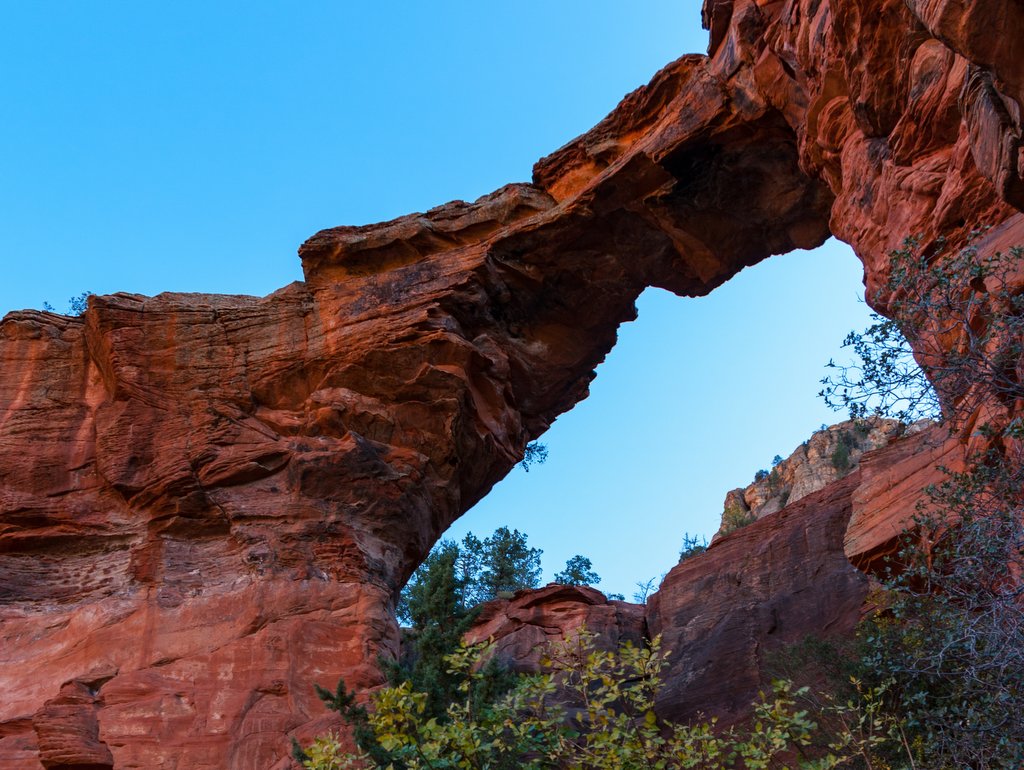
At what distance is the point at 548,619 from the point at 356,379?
319 inches

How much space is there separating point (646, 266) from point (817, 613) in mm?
8566

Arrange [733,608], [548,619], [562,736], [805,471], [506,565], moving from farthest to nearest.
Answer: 1. [805,471]
2. [506,565]
3. [548,619]
4. [733,608]
5. [562,736]

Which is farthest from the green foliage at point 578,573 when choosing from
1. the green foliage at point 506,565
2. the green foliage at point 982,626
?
the green foliage at point 982,626

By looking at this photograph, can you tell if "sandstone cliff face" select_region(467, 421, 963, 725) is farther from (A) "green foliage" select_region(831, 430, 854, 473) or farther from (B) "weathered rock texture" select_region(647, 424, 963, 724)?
(A) "green foliage" select_region(831, 430, 854, 473)

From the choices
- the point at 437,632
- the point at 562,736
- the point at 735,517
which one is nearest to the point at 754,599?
A: the point at 437,632

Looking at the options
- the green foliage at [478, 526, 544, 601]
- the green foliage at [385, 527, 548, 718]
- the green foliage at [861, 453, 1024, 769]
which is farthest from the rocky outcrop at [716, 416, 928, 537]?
the green foliage at [861, 453, 1024, 769]

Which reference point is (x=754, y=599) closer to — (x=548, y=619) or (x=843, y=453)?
(x=548, y=619)

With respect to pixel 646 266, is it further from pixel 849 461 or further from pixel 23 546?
pixel 849 461

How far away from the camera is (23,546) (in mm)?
20531

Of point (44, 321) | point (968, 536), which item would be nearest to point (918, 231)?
point (968, 536)

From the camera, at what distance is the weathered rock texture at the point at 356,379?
17.1 metres

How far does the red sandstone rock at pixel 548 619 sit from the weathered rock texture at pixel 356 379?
12.5ft

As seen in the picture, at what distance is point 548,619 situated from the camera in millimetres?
26391

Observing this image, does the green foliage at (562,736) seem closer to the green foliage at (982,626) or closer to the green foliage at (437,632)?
the green foliage at (982,626)
